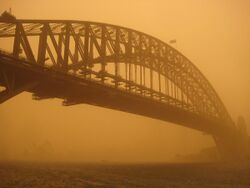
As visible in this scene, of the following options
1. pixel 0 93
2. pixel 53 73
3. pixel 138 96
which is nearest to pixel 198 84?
pixel 138 96

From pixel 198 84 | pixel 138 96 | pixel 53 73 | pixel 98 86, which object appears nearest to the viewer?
pixel 53 73

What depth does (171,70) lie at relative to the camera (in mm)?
78625

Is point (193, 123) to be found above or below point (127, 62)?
below

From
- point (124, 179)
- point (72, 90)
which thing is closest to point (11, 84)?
point (72, 90)

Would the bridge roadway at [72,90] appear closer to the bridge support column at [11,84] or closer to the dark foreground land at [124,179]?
the bridge support column at [11,84]

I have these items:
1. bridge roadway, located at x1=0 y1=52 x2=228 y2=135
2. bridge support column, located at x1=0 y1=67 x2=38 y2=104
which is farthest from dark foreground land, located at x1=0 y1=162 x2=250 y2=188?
bridge roadway, located at x1=0 y1=52 x2=228 y2=135

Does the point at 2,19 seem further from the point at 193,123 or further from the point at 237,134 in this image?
the point at 237,134

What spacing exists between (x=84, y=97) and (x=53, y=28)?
908 cm

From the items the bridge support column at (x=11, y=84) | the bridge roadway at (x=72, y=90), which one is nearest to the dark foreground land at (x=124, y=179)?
the bridge support column at (x=11, y=84)

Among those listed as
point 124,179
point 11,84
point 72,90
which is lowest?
point 124,179

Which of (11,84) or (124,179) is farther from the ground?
(11,84)

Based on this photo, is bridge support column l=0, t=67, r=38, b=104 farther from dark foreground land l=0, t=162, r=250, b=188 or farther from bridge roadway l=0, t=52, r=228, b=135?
dark foreground land l=0, t=162, r=250, b=188

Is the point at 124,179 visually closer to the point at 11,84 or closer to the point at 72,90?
the point at 72,90

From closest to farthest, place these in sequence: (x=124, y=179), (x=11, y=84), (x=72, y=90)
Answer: (x=11, y=84) → (x=124, y=179) → (x=72, y=90)
